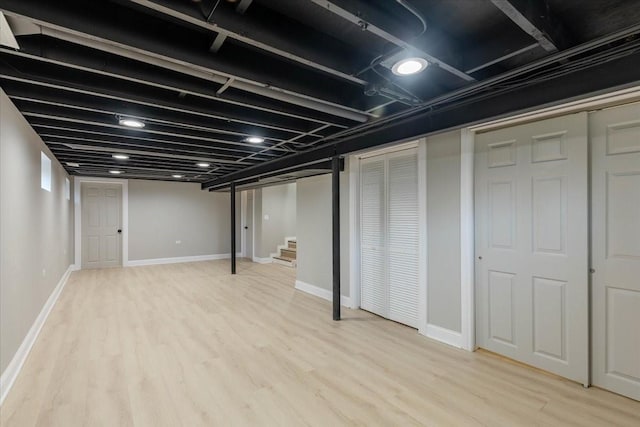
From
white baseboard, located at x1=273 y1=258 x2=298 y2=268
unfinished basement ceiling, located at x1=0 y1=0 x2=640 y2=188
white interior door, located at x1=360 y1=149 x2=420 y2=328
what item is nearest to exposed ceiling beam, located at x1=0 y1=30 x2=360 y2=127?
unfinished basement ceiling, located at x1=0 y1=0 x2=640 y2=188

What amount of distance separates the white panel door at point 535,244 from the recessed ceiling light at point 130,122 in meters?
3.43

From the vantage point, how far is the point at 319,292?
5.12 metres

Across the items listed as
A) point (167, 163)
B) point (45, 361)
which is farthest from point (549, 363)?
point (167, 163)

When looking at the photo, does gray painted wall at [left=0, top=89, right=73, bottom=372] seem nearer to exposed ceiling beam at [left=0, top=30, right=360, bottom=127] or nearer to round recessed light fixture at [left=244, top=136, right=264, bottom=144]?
exposed ceiling beam at [left=0, top=30, right=360, bottom=127]

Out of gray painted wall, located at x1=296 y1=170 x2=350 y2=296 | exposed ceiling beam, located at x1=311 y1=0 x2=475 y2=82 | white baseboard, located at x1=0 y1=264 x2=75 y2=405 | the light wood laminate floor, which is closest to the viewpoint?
exposed ceiling beam, located at x1=311 y1=0 x2=475 y2=82

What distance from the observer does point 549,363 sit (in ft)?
8.45

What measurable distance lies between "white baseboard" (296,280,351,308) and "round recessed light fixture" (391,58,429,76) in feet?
10.7

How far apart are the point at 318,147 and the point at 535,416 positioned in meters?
3.46

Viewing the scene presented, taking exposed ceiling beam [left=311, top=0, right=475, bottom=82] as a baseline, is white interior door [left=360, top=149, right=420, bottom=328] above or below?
below

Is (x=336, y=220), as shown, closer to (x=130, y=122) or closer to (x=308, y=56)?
(x=308, y=56)

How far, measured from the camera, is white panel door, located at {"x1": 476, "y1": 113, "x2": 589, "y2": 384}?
7.97 ft

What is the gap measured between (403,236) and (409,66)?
2.24m

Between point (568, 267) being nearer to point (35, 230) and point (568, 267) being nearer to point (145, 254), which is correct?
point (35, 230)

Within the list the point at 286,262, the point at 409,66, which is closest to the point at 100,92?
the point at 409,66
